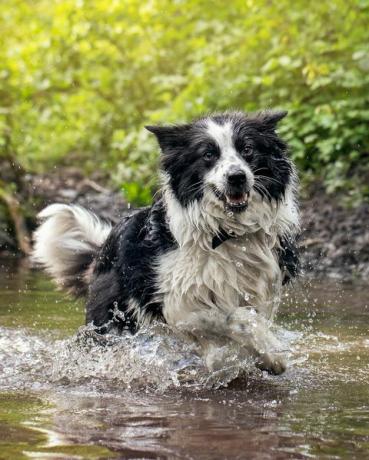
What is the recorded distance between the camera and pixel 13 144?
12.7 m

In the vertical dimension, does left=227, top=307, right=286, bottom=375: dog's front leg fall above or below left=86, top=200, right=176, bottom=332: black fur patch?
below

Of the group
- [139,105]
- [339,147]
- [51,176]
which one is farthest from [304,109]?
[51,176]

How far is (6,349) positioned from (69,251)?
2.62ft

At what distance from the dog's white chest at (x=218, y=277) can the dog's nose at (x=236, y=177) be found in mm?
433

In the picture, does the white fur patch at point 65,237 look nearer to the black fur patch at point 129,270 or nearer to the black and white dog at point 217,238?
the black fur patch at point 129,270

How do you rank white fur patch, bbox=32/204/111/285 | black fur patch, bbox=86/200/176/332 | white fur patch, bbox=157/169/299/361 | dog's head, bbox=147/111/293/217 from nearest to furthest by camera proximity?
1. dog's head, bbox=147/111/293/217
2. white fur patch, bbox=157/169/299/361
3. black fur patch, bbox=86/200/176/332
4. white fur patch, bbox=32/204/111/285

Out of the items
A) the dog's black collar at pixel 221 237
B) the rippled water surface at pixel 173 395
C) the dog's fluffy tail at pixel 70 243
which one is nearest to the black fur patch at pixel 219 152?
the dog's black collar at pixel 221 237

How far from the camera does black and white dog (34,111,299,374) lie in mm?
4816

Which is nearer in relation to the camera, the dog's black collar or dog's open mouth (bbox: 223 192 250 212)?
dog's open mouth (bbox: 223 192 250 212)

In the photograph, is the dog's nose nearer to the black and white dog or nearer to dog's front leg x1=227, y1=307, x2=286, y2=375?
the black and white dog

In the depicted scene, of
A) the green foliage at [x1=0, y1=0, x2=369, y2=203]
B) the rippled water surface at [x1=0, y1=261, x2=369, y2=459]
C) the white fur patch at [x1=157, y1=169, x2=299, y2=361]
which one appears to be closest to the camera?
the rippled water surface at [x1=0, y1=261, x2=369, y2=459]

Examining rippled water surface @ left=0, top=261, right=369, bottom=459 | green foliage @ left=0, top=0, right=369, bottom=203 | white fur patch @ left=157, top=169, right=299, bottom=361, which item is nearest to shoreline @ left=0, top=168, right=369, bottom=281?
green foliage @ left=0, top=0, right=369, bottom=203

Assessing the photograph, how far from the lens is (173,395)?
4.36m

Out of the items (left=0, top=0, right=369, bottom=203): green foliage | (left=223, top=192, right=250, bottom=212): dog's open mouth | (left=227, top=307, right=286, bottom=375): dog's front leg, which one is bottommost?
(left=227, top=307, right=286, bottom=375): dog's front leg
